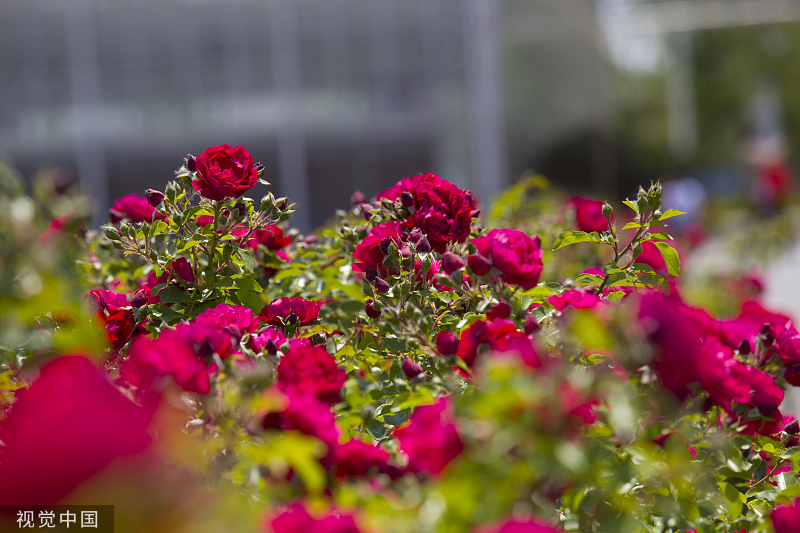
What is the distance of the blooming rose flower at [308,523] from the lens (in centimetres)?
58

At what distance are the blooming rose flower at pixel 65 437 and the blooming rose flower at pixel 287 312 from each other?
0.50 meters

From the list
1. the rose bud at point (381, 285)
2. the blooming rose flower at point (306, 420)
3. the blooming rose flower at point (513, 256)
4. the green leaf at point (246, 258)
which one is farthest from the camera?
the green leaf at point (246, 258)

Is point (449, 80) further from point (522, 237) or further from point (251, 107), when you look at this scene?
point (522, 237)

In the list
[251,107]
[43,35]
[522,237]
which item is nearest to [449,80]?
[251,107]

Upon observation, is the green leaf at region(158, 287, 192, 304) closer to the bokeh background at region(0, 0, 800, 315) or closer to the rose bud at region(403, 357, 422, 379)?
the rose bud at region(403, 357, 422, 379)

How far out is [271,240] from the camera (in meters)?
1.46

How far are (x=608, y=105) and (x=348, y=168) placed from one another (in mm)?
8854

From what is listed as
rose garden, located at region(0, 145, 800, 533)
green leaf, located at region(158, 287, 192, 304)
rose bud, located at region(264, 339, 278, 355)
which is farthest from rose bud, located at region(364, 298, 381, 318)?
green leaf, located at region(158, 287, 192, 304)

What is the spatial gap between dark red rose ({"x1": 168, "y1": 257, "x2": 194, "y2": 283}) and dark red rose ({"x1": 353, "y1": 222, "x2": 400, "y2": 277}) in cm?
30

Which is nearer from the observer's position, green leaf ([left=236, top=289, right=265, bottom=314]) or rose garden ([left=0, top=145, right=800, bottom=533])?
rose garden ([left=0, top=145, right=800, bottom=533])

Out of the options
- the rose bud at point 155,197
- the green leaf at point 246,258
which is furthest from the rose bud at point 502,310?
the rose bud at point 155,197

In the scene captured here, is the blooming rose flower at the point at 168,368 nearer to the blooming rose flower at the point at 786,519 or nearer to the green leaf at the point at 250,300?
the green leaf at the point at 250,300

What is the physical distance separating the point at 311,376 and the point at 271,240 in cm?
69

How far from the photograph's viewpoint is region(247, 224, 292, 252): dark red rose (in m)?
1.44
